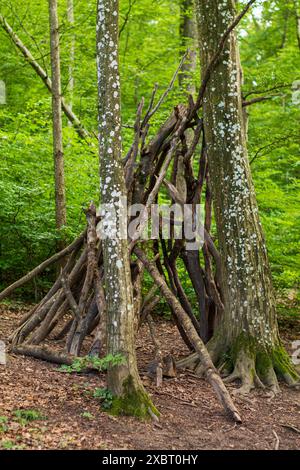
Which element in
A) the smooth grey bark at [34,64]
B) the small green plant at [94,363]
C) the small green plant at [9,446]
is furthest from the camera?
the smooth grey bark at [34,64]

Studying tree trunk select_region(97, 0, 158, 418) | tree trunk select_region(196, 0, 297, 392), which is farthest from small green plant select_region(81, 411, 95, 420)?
tree trunk select_region(196, 0, 297, 392)

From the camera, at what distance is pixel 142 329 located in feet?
29.7

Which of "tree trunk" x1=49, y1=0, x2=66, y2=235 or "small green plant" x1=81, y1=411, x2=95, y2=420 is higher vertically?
"tree trunk" x1=49, y1=0, x2=66, y2=235

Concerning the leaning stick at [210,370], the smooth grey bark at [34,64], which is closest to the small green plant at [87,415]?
the leaning stick at [210,370]

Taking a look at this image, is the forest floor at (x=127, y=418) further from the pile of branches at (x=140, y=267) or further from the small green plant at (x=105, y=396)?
the pile of branches at (x=140, y=267)

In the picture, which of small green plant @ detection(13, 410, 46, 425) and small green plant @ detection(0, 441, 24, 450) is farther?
small green plant @ detection(13, 410, 46, 425)

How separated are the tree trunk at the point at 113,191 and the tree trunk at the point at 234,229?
1717 mm

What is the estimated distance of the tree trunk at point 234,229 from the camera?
6.16 meters

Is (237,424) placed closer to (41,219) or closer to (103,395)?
(103,395)

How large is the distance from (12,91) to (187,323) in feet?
35.7

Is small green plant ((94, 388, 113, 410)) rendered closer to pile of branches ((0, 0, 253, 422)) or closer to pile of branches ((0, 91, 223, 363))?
pile of branches ((0, 0, 253, 422))

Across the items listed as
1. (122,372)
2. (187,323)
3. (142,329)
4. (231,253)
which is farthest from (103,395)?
(142,329)

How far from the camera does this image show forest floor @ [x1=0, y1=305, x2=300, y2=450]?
13.6 feet

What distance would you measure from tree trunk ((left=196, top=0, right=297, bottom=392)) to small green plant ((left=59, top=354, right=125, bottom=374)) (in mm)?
1458
